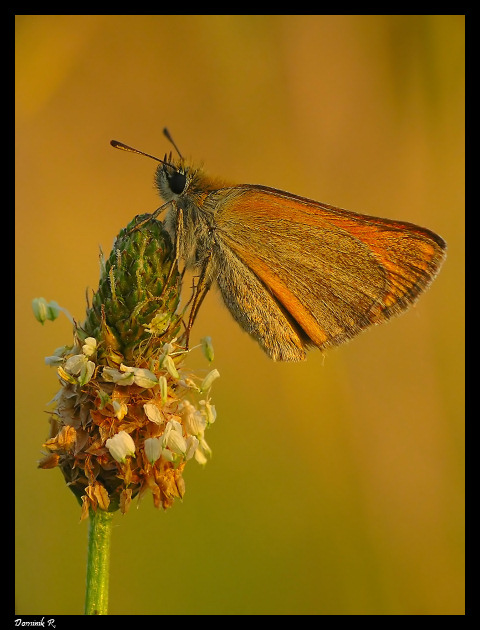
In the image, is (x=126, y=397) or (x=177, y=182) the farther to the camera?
(x=177, y=182)

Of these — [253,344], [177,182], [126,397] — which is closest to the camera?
[126,397]

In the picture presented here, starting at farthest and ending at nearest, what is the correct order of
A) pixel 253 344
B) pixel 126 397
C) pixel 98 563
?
pixel 253 344, pixel 126 397, pixel 98 563

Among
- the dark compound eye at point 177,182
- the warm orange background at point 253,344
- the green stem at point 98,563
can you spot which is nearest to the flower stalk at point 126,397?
the green stem at point 98,563

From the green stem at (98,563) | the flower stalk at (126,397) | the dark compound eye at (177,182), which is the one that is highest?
the dark compound eye at (177,182)

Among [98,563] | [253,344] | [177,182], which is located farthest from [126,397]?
[253,344]

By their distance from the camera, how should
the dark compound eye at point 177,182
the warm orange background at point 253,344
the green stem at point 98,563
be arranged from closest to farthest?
the green stem at point 98,563 < the dark compound eye at point 177,182 < the warm orange background at point 253,344

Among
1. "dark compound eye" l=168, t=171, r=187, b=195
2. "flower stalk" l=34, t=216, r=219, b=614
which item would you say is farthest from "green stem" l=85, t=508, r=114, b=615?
"dark compound eye" l=168, t=171, r=187, b=195

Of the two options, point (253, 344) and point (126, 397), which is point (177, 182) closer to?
point (126, 397)

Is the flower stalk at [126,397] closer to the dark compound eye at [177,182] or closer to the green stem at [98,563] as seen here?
the green stem at [98,563]
